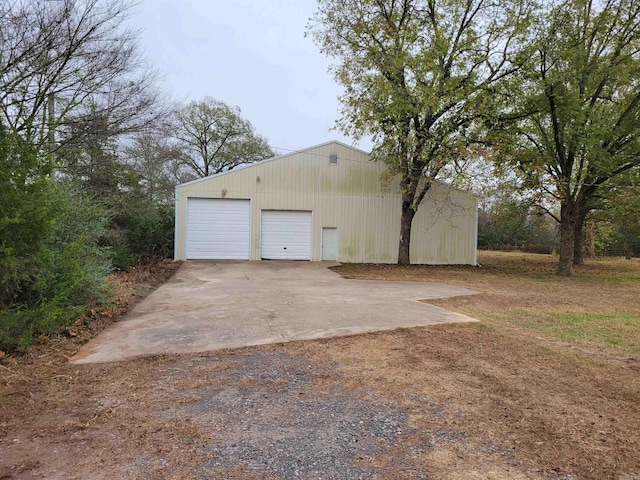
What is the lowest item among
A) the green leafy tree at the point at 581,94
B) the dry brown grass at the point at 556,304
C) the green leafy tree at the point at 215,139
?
the dry brown grass at the point at 556,304

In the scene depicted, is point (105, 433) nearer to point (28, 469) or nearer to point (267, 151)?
point (28, 469)

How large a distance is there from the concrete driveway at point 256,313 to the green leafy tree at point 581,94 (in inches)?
287

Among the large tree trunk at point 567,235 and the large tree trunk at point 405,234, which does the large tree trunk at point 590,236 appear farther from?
the large tree trunk at point 405,234

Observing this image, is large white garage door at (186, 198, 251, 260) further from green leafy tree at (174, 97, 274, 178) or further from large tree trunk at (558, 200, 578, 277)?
green leafy tree at (174, 97, 274, 178)

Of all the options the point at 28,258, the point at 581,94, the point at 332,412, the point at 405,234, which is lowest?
the point at 332,412

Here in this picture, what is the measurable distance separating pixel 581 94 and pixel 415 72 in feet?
19.4

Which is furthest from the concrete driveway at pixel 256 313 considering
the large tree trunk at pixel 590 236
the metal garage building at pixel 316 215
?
the large tree trunk at pixel 590 236

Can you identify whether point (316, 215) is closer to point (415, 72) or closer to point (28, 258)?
point (415, 72)

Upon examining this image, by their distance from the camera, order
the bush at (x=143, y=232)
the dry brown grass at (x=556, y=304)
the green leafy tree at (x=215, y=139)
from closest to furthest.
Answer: the dry brown grass at (x=556, y=304)
the bush at (x=143, y=232)
the green leafy tree at (x=215, y=139)

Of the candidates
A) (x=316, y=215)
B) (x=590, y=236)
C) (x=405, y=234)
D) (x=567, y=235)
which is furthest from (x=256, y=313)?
(x=590, y=236)

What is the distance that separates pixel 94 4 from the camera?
7434 mm

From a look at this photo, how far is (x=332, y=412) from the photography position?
312 cm

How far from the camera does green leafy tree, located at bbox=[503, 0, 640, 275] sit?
13305mm

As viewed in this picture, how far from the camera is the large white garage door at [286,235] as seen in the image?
688 inches
